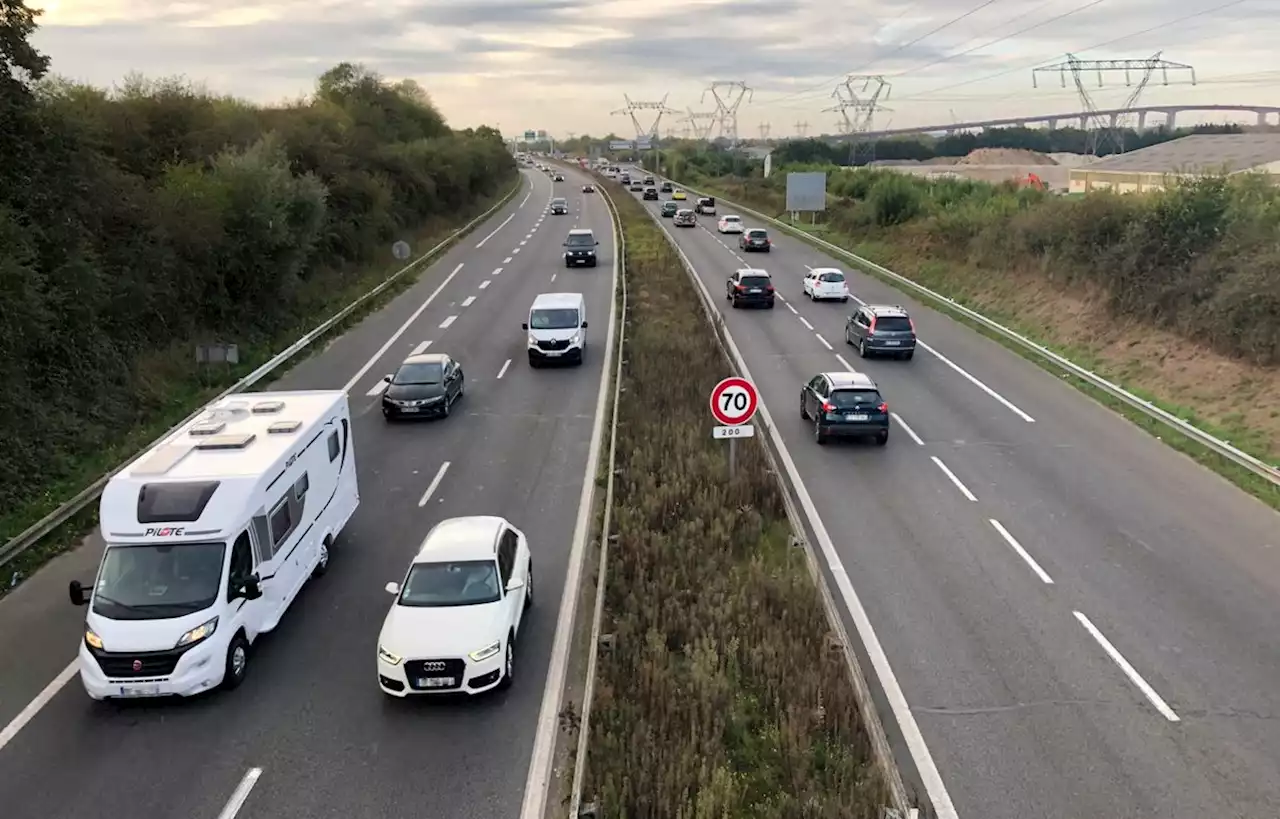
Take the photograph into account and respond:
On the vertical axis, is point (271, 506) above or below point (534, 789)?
above

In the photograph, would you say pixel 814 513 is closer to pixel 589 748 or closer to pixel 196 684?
pixel 589 748

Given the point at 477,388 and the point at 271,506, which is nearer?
the point at 271,506

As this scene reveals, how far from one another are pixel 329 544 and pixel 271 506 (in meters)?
2.76

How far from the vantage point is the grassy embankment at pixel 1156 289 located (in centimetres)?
2295

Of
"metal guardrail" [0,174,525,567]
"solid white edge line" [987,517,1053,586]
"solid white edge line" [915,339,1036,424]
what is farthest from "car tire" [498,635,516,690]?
"solid white edge line" [915,339,1036,424]

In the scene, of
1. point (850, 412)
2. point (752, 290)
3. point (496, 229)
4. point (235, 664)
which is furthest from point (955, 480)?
point (496, 229)

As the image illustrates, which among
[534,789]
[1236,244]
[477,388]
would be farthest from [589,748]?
[1236,244]

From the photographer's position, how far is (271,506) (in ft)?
41.3

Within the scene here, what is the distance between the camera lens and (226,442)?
43.3 feet

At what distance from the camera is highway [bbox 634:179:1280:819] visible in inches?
391

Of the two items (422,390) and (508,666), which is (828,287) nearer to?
(422,390)

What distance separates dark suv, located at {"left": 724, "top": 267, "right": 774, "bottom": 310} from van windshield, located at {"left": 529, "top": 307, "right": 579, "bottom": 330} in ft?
34.9

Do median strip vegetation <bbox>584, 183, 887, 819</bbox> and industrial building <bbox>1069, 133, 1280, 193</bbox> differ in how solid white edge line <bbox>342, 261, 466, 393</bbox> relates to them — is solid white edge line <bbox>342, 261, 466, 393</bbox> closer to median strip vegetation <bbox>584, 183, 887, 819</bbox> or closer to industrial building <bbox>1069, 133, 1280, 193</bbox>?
median strip vegetation <bbox>584, 183, 887, 819</bbox>

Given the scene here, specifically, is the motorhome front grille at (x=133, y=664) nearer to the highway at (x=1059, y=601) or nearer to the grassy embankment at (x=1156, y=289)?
the highway at (x=1059, y=601)
